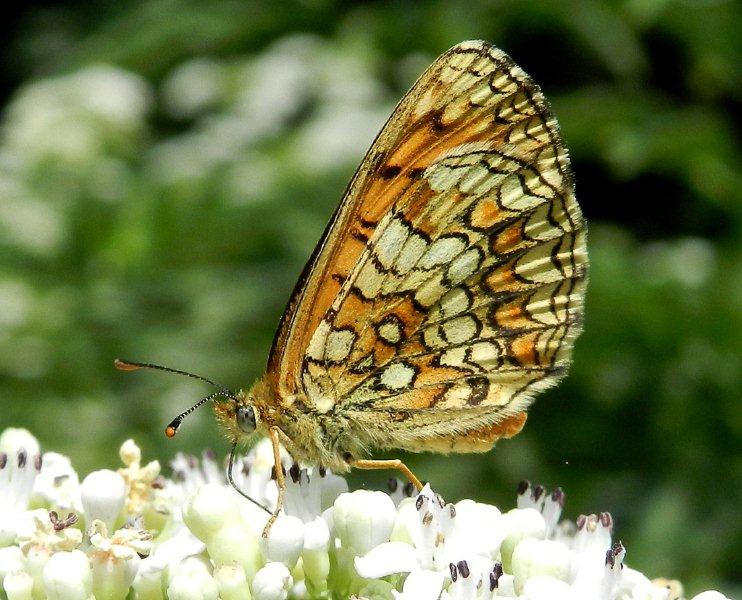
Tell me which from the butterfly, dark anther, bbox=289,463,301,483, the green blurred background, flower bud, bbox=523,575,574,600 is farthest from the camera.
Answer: the green blurred background

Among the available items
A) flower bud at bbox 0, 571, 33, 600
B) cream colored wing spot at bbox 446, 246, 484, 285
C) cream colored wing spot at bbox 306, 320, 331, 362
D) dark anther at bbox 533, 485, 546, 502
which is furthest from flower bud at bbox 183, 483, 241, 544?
cream colored wing spot at bbox 446, 246, 484, 285

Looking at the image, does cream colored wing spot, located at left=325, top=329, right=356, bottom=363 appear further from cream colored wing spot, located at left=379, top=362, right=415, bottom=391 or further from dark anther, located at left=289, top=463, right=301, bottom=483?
dark anther, located at left=289, top=463, right=301, bottom=483

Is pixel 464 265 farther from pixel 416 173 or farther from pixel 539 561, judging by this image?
pixel 539 561

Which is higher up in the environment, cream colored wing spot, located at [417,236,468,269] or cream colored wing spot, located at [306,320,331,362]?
Answer: cream colored wing spot, located at [417,236,468,269]

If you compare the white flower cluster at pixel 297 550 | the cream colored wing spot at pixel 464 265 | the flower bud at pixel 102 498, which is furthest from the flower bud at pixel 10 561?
the cream colored wing spot at pixel 464 265

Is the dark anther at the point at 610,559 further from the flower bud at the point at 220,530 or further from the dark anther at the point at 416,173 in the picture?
the dark anther at the point at 416,173

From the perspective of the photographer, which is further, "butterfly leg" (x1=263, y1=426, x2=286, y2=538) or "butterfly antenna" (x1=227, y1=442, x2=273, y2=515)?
"butterfly antenna" (x1=227, y1=442, x2=273, y2=515)
